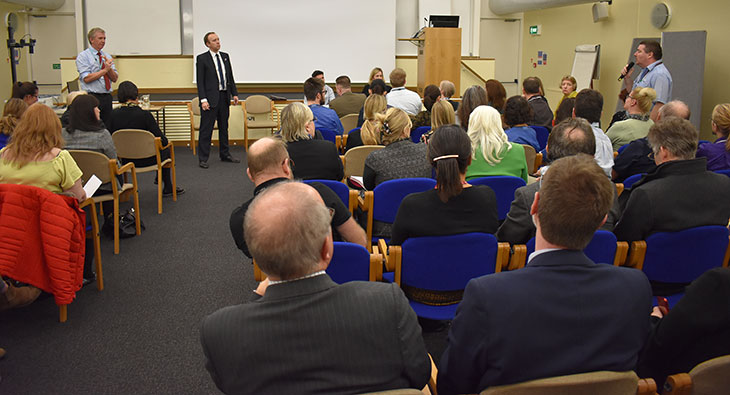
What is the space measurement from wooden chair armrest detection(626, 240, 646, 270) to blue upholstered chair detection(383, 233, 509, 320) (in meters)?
0.57

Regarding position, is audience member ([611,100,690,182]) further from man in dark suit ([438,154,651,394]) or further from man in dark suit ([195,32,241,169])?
man in dark suit ([195,32,241,169])

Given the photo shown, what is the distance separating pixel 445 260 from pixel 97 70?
5.99 m

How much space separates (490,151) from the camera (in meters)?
3.68

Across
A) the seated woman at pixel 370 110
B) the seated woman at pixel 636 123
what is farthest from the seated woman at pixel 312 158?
the seated woman at pixel 636 123

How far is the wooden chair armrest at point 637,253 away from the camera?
2.57m

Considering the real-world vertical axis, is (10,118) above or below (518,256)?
above

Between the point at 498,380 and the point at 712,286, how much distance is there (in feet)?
2.09

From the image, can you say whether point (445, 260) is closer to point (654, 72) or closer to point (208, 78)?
point (654, 72)

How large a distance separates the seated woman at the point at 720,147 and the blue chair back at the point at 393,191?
1987 mm

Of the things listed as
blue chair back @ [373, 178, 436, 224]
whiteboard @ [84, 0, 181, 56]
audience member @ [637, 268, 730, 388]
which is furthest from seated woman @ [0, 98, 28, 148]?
whiteboard @ [84, 0, 181, 56]

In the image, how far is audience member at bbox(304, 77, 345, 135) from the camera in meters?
6.07

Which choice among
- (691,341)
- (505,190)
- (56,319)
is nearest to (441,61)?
(505,190)

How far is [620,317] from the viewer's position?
4.90 feet

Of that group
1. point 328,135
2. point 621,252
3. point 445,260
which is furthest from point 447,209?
point 328,135
